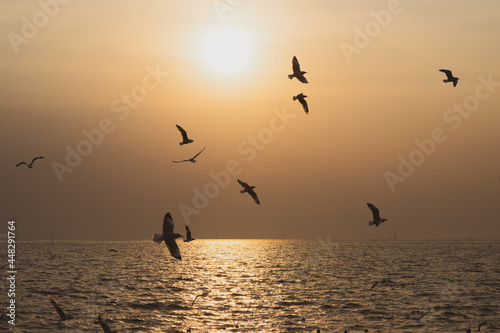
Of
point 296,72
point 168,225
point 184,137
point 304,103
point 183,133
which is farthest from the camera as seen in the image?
point 184,137

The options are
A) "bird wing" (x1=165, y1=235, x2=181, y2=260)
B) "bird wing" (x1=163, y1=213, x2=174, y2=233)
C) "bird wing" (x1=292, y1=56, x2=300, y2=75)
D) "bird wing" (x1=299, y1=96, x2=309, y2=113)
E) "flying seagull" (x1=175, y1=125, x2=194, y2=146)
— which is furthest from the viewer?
"flying seagull" (x1=175, y1=125, x2=194, y2=146)

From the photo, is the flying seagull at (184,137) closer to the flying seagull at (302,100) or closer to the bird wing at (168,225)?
the flying seagull at (302,100)

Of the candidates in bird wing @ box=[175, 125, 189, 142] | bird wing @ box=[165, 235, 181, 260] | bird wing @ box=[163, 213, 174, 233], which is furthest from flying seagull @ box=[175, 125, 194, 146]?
bird wing @ box=[165, 235, 181, 260]

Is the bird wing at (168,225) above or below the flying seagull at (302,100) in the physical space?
below

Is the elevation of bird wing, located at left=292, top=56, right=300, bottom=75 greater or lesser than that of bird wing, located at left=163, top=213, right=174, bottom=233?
greater

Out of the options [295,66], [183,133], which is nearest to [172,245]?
[183,133]

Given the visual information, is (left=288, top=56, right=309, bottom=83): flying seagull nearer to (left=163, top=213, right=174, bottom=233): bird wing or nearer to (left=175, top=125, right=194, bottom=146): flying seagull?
(left=175, top=125, right=194, bottom=146): flying seagull

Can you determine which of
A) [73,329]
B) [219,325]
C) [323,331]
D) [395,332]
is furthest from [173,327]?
[395,332]

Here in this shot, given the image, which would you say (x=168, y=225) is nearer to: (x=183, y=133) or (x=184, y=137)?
(x=183, y=133)

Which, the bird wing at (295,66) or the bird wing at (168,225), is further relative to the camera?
the bird wing at (295,66)

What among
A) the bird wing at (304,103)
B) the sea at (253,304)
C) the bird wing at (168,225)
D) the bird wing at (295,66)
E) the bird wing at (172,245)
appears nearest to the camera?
the bird wing at (172,245)

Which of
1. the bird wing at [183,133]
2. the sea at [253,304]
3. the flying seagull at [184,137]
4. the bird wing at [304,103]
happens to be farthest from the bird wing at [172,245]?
the sea at [253,304]

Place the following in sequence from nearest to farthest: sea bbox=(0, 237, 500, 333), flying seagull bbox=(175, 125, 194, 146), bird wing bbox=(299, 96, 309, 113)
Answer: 1. bird wing bbox=(299, 96, 309, 113)
2. flying seagull bbox=(175, 125, 194, 146)
3. sea bbox=(0, 237, 500, 333)

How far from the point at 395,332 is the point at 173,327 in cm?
1357
